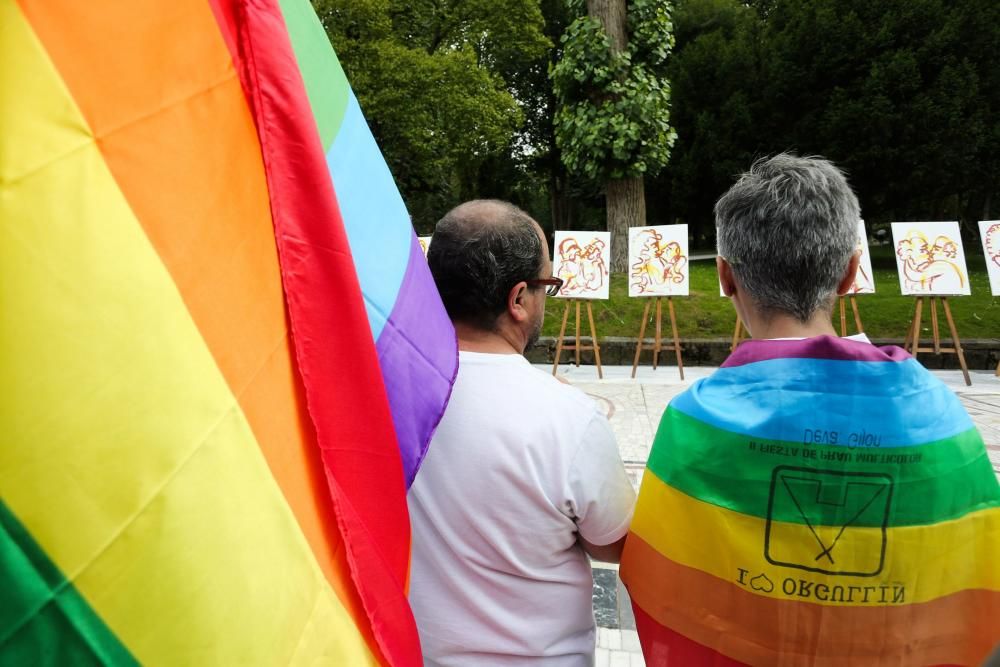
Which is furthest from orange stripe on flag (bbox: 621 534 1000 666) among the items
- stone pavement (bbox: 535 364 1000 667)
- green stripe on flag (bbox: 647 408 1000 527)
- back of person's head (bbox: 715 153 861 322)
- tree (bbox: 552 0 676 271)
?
tree (bbox: 552 0 676 271)

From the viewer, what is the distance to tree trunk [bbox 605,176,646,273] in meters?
10.5

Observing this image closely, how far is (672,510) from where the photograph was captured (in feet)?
4.05

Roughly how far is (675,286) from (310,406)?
749 cm

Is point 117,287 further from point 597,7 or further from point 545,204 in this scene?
point 545,204

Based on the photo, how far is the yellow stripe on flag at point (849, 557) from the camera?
110 centimetres

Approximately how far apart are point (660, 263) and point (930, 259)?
290cm

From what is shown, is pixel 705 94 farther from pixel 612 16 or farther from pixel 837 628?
pixel 837 628

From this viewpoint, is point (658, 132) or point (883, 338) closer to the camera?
point (883, 338)

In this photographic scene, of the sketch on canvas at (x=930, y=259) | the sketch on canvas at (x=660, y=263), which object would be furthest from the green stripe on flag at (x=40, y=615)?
the sketch on canvas at (x=930, y=259)

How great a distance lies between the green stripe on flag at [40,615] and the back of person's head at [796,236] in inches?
42.8

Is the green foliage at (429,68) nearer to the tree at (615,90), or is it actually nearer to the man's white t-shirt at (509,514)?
the tree at (615,90)

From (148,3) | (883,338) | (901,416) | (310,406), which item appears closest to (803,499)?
(901,416)

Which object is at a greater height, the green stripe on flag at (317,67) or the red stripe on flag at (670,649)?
the green stripe on flag at (317,67)

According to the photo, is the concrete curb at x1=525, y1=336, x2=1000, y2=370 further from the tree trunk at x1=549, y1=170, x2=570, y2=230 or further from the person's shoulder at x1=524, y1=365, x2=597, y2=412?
the tree trunk at x1=549, y1=170, x2=570, y2=230
